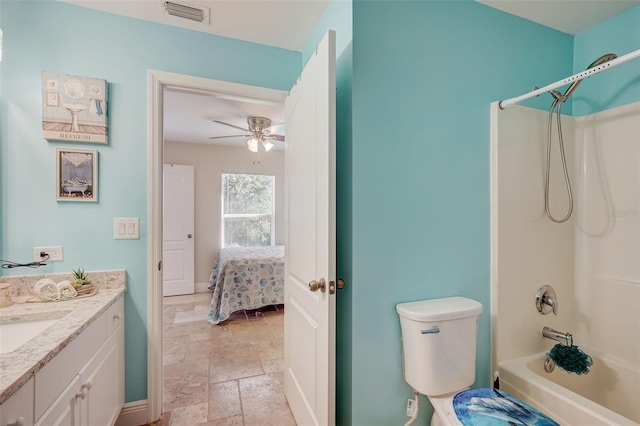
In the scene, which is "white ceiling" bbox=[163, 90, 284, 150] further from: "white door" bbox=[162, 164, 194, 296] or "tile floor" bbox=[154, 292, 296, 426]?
"tile floor" bbox=[154, 292, 296, 426]

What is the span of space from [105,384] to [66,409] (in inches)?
16.3

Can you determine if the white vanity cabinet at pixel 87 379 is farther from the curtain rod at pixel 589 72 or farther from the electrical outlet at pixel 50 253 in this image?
the curtain rod at pixel 589 72

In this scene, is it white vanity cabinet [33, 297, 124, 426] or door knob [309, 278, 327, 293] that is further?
door knob [309, 278, 327, 293]

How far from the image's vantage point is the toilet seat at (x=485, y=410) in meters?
1.08

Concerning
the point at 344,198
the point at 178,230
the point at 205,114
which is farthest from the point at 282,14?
the point at 178,230

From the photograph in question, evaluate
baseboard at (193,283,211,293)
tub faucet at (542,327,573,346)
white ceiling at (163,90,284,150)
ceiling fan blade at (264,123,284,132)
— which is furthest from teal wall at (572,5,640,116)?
baseboard at (193,283,211,293)

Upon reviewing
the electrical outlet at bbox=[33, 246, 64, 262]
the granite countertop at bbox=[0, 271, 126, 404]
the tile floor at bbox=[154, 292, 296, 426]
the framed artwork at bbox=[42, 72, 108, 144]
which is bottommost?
the tile floor at bbox=[154, 292, 296, 426]

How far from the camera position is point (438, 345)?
1.31 meters

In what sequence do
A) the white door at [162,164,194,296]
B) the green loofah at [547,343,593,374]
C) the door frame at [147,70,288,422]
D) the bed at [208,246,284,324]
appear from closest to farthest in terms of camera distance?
the green loofah at [547,343,593,374] → the door frame at [147,70,288,422] → the bed at [208,246,284,324] → the white door at [162,164,194,296]

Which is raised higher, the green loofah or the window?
the window

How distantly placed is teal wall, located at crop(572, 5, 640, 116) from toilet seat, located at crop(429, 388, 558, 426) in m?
1.88

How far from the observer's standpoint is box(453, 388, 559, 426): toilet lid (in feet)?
3.53

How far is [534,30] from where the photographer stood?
5.95ft

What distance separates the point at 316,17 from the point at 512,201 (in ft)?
5.35
